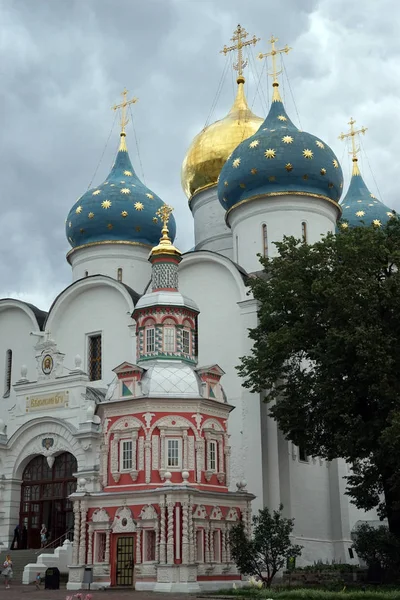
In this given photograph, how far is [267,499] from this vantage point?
2067 cm

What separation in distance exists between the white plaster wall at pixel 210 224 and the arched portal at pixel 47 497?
9972mm

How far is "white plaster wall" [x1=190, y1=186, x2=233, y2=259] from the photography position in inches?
1147

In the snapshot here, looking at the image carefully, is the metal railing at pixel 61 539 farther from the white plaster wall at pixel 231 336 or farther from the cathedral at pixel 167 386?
the white plaster wall at pixel 231 336

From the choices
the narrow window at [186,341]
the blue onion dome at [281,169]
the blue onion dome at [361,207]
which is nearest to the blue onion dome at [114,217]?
the blue onion dome at [281,169]

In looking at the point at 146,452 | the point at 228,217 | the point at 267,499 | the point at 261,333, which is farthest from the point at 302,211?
the point at 146,452

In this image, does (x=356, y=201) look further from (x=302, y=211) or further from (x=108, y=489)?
(x=108, y=489)

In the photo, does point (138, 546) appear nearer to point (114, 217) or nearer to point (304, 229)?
point (304, 229)

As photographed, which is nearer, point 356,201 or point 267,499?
point 267,499

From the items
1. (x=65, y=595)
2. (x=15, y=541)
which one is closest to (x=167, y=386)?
(x=65, y=595)

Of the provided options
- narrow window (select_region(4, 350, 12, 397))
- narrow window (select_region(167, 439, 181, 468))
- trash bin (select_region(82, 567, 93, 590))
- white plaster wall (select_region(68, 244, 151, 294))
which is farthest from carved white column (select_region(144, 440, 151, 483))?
white plaster wall (select_region(68, 244, 151, 294))

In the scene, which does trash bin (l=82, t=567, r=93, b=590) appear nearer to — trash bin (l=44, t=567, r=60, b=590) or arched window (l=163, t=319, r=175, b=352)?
trash bin (l=44, t=567, r=60, b=590)

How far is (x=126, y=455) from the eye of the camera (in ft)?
57.9

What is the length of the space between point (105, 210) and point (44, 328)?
16.0 ft

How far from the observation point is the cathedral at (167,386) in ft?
56.3
